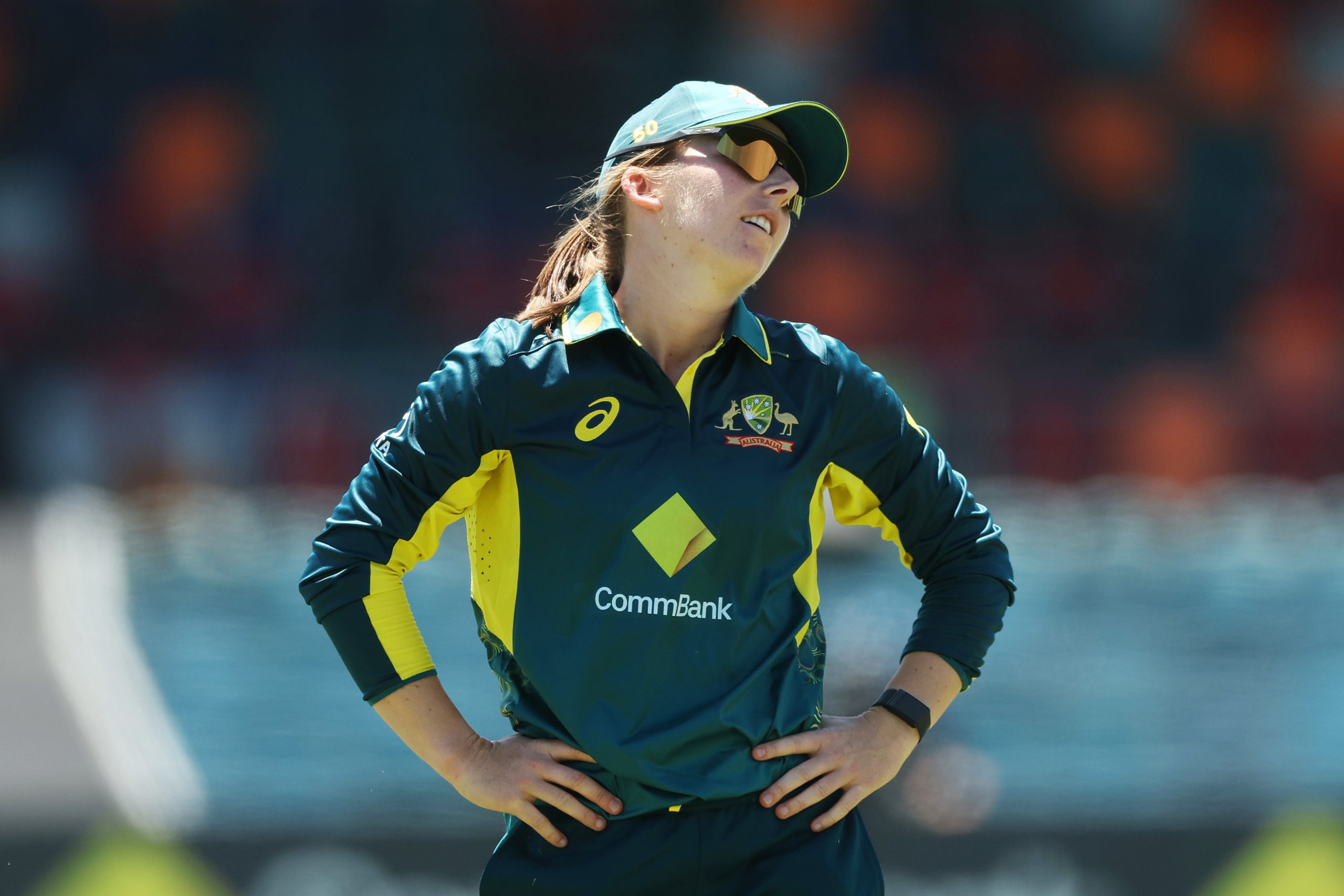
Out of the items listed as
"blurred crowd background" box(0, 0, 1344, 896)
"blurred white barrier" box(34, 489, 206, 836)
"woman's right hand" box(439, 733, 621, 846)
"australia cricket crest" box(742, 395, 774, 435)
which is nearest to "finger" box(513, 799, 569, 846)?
"woman's right hand" box(439, 733, 621, 846)

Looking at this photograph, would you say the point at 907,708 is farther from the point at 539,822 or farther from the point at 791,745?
the point at 539,822

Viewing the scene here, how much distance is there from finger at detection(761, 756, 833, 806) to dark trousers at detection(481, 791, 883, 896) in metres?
0.02

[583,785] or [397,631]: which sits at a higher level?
[397,631]

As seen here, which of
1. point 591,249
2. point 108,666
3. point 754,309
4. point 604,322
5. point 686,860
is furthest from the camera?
point 754,309

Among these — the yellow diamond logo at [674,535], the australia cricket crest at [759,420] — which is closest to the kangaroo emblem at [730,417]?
the australia cricket crest at [759,420]

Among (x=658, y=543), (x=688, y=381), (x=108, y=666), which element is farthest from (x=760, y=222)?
(x=108, y=666)

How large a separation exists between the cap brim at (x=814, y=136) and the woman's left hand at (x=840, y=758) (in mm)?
751

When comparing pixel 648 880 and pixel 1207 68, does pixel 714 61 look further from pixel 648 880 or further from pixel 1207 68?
pixel 648 880

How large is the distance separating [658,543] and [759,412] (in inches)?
9.5

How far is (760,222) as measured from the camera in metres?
2.04

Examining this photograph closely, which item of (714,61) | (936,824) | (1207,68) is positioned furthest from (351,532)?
(1207,68)

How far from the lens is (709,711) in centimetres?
190

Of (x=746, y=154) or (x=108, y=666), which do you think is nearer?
(x=746, y=154)

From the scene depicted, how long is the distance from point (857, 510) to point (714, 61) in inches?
377
